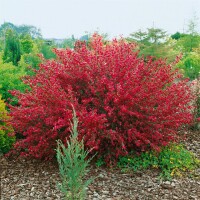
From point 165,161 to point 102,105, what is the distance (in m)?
1.18

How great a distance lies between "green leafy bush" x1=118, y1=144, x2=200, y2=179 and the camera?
4.70m

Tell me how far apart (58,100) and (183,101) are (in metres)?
1.99

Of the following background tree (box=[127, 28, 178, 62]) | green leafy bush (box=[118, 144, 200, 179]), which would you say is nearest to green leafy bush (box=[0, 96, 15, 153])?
green leafy bush (box=[118, 144, 200, 179])

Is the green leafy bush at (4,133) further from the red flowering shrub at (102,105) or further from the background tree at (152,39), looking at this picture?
the background tree at (152,39)

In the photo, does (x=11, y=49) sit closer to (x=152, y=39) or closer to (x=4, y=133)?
(x=4, y=133)

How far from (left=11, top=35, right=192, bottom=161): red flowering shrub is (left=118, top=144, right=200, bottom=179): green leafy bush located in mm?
160

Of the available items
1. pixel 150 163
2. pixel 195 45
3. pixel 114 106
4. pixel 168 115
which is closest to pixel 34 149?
pixel 114 106

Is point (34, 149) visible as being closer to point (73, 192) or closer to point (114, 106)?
point (114, 106)

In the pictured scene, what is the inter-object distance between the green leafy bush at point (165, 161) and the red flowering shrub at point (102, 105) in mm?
160

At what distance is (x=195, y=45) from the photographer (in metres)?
21.8

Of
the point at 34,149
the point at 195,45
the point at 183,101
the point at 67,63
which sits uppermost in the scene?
the point at 195,45

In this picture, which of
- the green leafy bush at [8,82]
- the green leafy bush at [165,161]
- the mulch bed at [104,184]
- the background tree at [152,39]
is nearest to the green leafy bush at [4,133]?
the mulch bed at [104,184]

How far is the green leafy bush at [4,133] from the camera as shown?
5254 mm

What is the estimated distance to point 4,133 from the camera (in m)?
5.29
